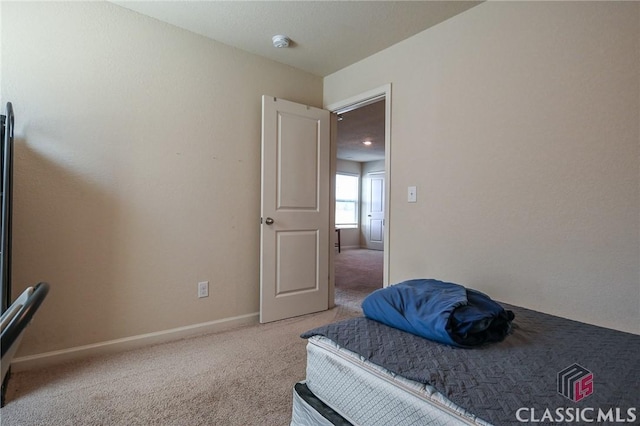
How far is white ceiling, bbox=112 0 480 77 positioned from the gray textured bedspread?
207 cm

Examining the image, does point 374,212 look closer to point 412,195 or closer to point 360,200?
point 360,200

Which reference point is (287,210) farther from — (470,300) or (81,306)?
(470,300)

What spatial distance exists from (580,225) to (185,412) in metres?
2.30

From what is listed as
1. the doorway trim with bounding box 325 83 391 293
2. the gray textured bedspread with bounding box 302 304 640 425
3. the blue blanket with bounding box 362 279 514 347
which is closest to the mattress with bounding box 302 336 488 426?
the gray textured bedspread with bounding box 302 304 640 425

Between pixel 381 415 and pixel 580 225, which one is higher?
pixel 580 225

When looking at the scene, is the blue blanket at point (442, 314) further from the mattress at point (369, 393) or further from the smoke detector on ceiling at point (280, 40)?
the smoke detector on ceiling at point (280, 40)

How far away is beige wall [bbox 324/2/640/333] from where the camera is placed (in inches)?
63.5

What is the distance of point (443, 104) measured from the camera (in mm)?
2340

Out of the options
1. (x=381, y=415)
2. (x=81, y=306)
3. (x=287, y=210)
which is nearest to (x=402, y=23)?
(x=287, y=210)

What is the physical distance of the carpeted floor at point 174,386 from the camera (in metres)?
1.52

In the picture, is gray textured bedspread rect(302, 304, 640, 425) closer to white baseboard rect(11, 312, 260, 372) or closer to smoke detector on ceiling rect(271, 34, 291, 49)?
white baseboard rect(11, 312, 260, 372)

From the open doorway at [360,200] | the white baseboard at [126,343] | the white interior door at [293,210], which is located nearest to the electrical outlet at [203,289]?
the white baseboard at [126,343]

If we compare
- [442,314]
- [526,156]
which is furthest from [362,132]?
[442,314]

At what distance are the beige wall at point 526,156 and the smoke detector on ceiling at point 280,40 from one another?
3.03 ft
